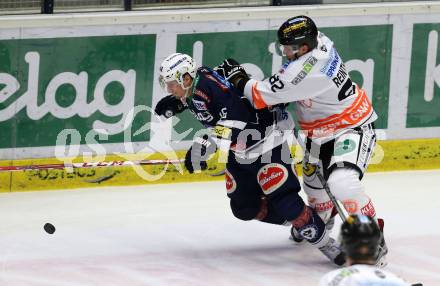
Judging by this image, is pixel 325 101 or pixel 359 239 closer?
pixel 359 239

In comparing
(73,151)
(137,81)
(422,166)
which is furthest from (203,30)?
(422,166)

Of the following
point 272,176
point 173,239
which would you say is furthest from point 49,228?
point 272,176

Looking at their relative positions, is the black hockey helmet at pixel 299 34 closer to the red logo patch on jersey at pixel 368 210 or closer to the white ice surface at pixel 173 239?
the red logo patch on jersey at pixel 368 210

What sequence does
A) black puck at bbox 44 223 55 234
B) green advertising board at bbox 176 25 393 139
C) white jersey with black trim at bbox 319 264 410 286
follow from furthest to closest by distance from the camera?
1. green advertising board at bbox 176 25 393 139
2. black puck at bbox 44 223 55 234
3. white jersey with black trim at bbox 319 264 410 286

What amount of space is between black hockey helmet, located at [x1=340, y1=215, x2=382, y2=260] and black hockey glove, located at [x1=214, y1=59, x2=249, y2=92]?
7.46ft

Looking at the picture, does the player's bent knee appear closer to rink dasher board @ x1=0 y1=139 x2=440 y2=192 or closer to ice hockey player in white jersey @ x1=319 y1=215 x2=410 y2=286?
ice hockey player in white jersey @ x1=319 y1=215 x2=410 y2=286

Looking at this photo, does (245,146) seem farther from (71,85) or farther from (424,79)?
(424,79)

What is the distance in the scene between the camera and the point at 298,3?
798 cm

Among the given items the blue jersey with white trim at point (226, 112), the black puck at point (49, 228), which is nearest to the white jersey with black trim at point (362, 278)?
the blue jersey with white trim at point (226, 112)

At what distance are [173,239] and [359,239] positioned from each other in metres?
2.99

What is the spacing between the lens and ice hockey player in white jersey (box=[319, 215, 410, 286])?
11.2ft

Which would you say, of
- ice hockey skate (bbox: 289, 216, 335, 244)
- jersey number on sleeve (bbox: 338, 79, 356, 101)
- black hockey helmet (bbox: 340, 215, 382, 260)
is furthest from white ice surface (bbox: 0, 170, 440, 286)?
black hockey helmet (bbox: 340, 215, 382, 260)

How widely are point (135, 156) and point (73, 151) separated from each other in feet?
1.38

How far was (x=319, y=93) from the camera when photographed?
5691mm
